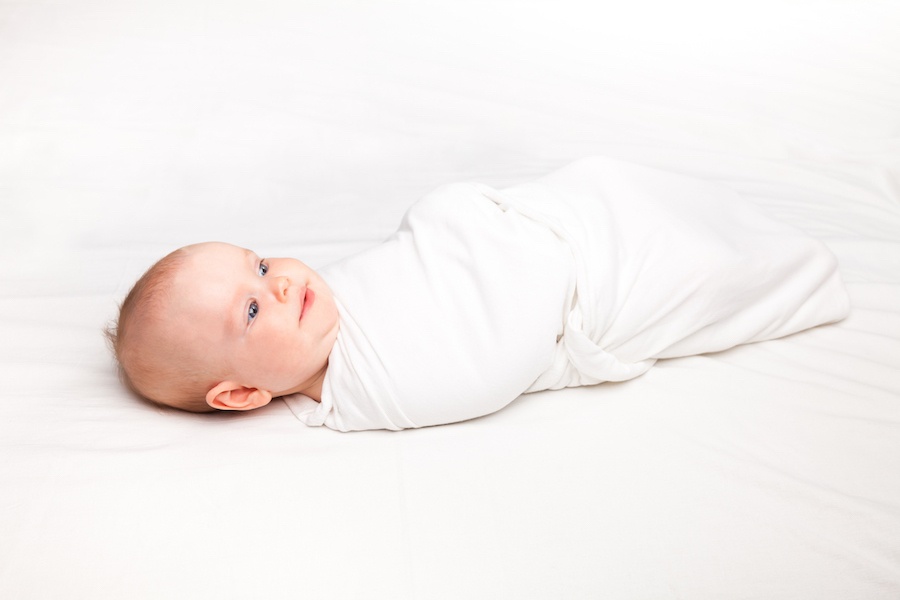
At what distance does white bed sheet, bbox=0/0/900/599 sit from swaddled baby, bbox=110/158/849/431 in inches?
2.0

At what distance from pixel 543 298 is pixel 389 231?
590 mm

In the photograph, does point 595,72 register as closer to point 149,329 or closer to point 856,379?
point 856,379

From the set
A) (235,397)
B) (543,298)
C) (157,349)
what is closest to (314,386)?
(235,397)

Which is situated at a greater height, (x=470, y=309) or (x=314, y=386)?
(x=470, y=309)

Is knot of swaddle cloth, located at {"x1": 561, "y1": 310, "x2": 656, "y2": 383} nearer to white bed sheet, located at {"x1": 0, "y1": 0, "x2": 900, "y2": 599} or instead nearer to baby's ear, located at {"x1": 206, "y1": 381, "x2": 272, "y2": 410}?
white bed sheet, located at {"x1": 0, "y1": 0, "x2": 900, "y2": 599}

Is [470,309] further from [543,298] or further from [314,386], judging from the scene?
[314,386]

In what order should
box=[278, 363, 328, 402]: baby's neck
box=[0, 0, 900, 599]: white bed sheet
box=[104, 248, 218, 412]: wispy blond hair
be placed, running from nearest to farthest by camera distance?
1. box=[0, 0, 900, 599]: white bed sheet
2. box=[104, 248, 218, 412]: wispy blond hair
3. box=[278, 363, 328, 402]: baby's neck

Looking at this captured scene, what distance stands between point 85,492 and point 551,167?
49.7 inches

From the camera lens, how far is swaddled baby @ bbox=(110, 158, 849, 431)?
1128 millimetres

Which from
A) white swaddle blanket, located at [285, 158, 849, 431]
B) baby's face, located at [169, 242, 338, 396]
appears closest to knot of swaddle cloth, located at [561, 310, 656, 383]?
white swaddle blanket, located at [285, 158, 849, 431]

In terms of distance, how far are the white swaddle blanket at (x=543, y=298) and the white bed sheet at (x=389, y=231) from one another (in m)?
0.04

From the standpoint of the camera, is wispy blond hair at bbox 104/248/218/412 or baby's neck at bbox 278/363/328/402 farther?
baby's neck at bbox 278/363/328/402

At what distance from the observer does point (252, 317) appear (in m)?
1.15

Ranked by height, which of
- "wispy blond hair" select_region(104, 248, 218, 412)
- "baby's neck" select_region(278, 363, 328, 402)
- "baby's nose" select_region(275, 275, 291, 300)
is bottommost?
"baby's neck" select_region(278, 363, 328, 402)
